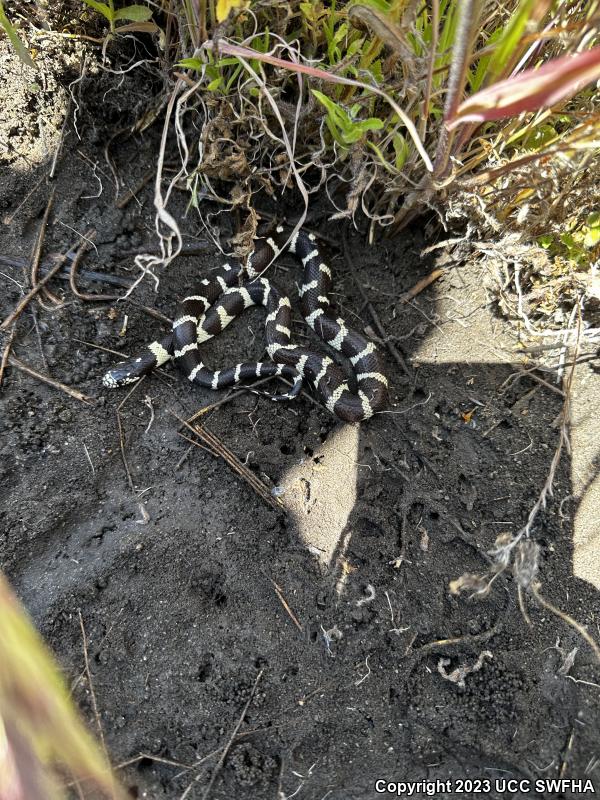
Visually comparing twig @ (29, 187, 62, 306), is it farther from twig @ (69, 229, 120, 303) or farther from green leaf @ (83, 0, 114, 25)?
green leaf @ (83, 0, 114, 25)

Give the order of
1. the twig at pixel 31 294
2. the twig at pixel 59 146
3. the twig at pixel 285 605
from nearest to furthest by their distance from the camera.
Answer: the twig at pixel 285 605 → the twig at pixel 31 294 → the twig at pixel 59 146

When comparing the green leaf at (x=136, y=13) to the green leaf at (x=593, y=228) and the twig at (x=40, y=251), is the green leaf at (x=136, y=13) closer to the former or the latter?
the twig at (x=40, y=251)

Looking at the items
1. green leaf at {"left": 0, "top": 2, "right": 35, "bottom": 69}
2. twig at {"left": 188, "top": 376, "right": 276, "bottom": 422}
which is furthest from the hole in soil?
green leaf at {"left": 0, "top": 2, "right": 35, "bottom": 69}

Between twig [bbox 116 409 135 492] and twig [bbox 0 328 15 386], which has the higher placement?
twig [bbox 0 328 15 386]

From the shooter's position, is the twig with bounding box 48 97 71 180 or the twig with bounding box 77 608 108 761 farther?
the twig with bounding box 48 97 71 180

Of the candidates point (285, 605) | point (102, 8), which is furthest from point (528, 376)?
point (102, 8)

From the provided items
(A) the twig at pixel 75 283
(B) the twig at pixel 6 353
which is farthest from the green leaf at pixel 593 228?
(B) the twig at pixel 6 353

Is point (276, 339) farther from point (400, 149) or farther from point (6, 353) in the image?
point (6, 353)
